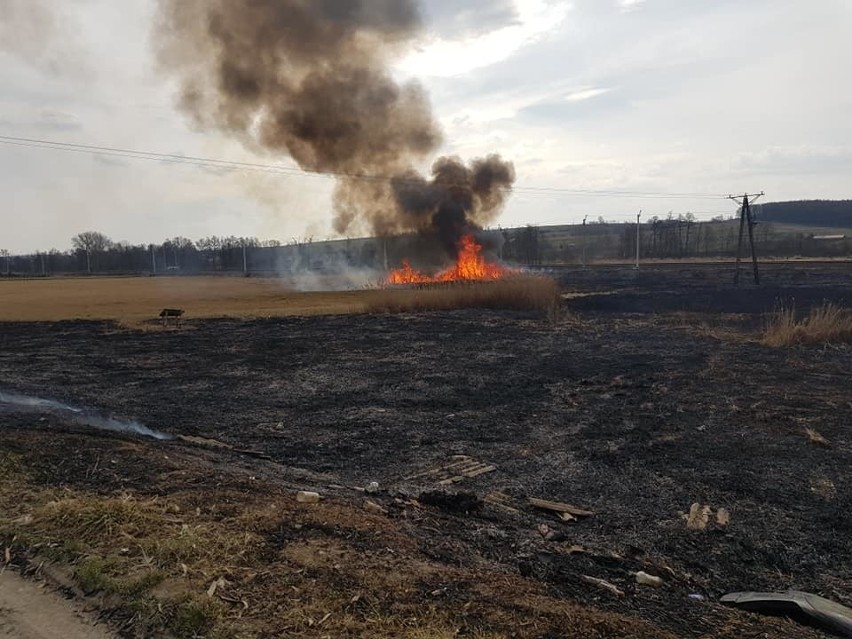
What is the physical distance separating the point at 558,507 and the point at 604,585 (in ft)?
5.96

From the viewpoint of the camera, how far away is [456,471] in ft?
24.2

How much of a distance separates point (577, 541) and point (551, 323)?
61.2ft

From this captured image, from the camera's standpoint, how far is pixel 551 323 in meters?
23.5

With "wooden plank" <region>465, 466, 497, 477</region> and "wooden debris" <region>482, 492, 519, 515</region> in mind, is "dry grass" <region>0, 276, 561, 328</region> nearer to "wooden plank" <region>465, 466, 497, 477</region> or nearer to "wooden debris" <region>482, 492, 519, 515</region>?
"wooden plank" <region>465, 466, 497, 477</region>

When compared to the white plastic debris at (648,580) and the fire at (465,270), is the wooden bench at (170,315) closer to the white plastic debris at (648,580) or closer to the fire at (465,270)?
the fire at (465,270)

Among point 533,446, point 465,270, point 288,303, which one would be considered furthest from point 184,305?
point 533,446

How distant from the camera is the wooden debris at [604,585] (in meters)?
4.21

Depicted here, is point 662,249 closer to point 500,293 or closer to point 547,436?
point 500,293

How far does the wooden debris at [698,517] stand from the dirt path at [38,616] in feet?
16.4

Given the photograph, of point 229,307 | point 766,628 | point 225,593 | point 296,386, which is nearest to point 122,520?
point 225,593

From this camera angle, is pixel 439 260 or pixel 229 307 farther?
pixel 439 260

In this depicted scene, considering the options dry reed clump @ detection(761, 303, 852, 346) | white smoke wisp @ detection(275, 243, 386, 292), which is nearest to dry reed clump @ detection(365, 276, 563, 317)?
dry reed clump @ detection(761, 303, 852, 346)

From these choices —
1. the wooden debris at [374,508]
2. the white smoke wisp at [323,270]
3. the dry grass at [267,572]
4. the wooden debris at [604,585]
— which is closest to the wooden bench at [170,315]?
the white smoke wisp at [323,270]

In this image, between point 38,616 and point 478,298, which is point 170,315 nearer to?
point 478,298
